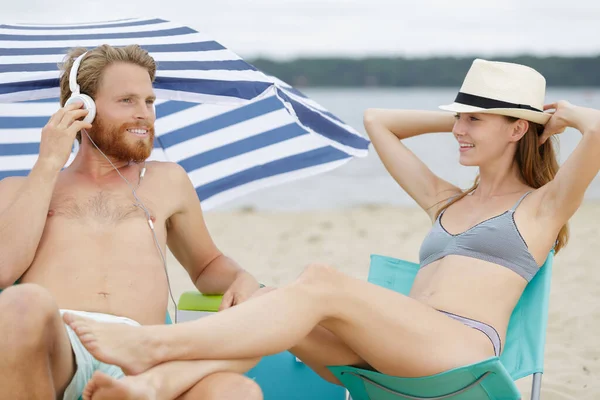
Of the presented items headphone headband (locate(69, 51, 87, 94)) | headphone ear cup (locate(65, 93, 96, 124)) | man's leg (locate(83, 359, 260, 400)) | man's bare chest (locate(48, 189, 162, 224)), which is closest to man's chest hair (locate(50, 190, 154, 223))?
man's bare chest (locate(48, 189, 162, 224))

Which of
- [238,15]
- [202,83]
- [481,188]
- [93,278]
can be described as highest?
[202,83]

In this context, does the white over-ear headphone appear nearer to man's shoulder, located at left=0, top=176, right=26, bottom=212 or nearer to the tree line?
man's shoulder, located at left=0, top=176, right=26, bottom=212

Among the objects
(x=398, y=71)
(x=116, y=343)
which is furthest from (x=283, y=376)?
(x=398, y=71)

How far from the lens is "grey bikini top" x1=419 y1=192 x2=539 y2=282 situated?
3340mm

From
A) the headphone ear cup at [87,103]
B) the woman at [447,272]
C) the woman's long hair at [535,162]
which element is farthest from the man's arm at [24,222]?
the woman's long hair at [535,162]

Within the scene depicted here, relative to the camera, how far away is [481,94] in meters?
3.56

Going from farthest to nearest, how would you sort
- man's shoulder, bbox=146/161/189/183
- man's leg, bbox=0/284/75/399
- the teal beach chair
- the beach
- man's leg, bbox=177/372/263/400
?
the beach
man's shoulder, bbox=146/161/189/183
the teal beach chair
man's leg, bbox=177/372/263/400
man's leg, bbox=0/284/75/399

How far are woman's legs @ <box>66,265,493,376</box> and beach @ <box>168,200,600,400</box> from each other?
64.6 inches

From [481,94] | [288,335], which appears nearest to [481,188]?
[481,94]

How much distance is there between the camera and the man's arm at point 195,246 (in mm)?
3658

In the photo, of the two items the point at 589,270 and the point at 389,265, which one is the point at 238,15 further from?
the point at 389,265

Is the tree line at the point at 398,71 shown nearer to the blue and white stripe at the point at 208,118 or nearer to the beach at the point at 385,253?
the beach at the point at 385,253

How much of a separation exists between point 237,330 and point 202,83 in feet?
5.31

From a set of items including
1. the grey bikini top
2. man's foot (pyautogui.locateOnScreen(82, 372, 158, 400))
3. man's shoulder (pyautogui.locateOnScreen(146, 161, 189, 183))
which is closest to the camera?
man's foot (pyautogui.locateOnScreen(82, 372, 158, 400))
